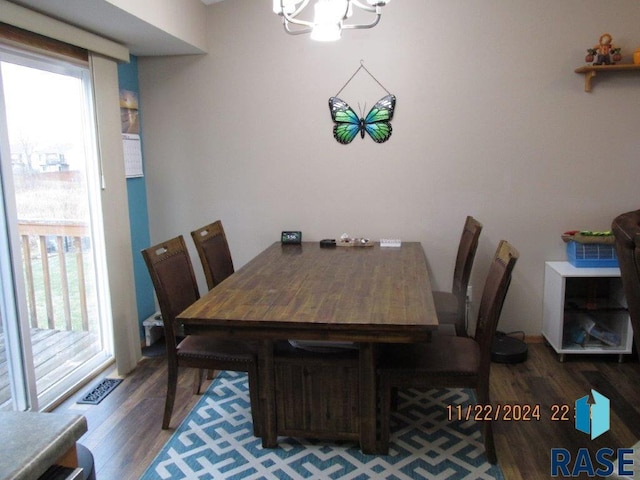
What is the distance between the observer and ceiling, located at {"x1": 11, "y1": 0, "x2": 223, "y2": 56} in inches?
89.4

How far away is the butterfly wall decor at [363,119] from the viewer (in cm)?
330

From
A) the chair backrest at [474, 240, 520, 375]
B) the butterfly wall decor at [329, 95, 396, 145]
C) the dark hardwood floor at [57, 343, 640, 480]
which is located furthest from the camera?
the butterfly wall decor at [329, 95, 396, 145]

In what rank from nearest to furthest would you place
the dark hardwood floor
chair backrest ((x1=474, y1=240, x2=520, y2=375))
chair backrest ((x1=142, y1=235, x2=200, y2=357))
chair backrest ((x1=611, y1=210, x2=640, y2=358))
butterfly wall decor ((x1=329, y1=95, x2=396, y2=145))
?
chair backrest ((x1=611, y1=210, x2=640, y2=358)) < chair backrest ((x1=474, y1=240, x2=520, y2=375)) < the dark hardwood floor < chair backrest ((x1=142, y1=235, x2=200, y2=357)) < butterfly wall decor ((x1=329, y1=95, x2=396, y2=145))

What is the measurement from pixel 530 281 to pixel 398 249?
985 mm

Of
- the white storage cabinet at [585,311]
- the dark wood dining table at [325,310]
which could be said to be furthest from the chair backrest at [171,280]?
the white storage cabinet at [585,311]

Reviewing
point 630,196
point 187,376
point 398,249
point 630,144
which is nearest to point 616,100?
point 630,144

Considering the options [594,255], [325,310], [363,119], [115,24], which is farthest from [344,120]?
[594,255]

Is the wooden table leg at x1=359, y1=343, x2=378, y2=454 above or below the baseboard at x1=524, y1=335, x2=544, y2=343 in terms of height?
above

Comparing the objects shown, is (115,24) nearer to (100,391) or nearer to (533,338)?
(100,391)

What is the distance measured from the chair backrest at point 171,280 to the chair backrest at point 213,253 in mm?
108

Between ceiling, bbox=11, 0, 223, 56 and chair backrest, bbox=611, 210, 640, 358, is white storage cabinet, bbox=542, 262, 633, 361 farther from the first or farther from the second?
ceiling, bbox=11, 0, 223, 56

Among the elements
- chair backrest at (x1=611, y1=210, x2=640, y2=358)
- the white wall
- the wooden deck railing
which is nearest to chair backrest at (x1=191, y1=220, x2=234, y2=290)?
the white wall

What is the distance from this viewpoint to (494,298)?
2068mm

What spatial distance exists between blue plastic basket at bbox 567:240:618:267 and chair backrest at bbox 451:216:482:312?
67 cm
